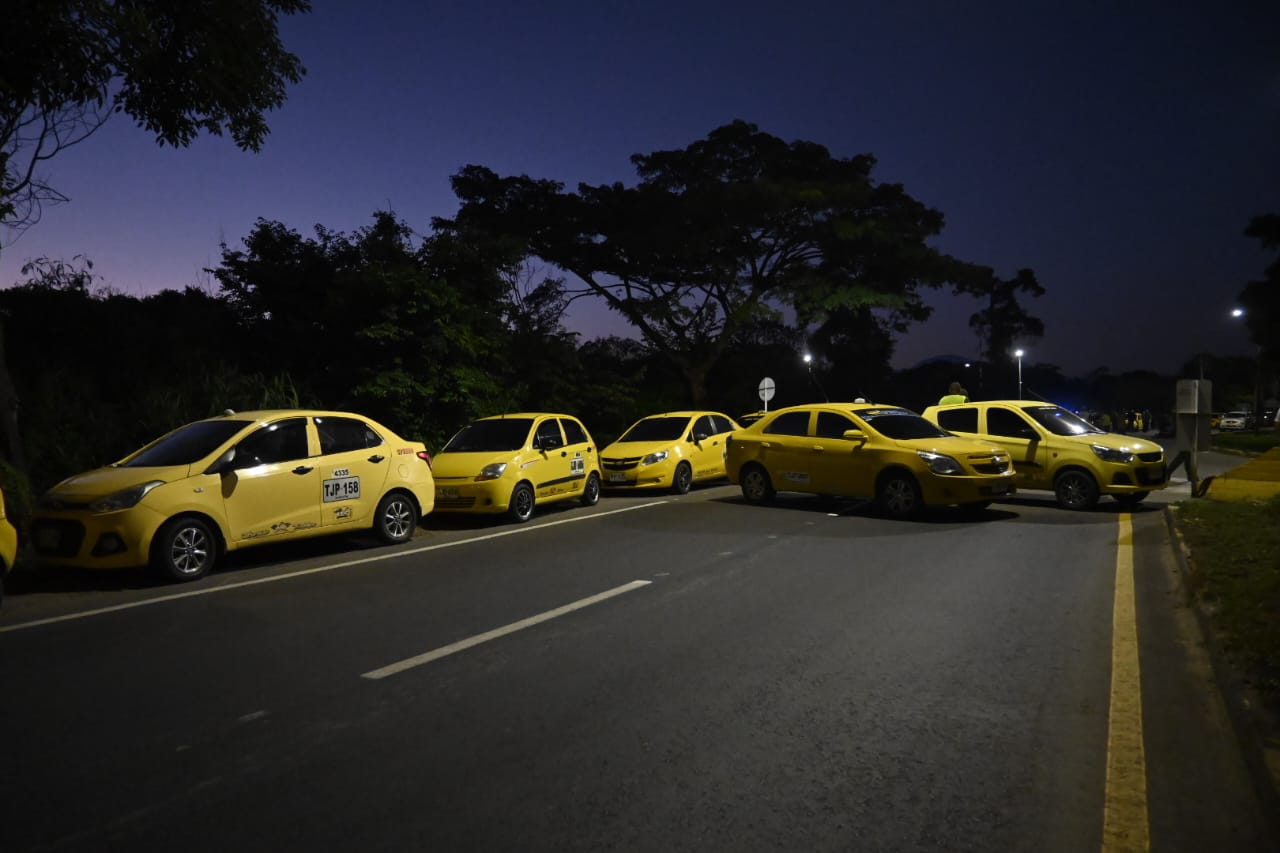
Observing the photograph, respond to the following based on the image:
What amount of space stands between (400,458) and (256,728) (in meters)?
6.45

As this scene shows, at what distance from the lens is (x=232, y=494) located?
27.9 feet

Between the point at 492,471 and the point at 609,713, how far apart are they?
803 centimetres

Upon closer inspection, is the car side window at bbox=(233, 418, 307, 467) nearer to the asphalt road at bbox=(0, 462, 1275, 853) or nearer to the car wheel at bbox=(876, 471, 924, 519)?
the asphalt road at bbox=(0, 462, 1275, 853)

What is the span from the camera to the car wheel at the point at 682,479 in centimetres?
1623

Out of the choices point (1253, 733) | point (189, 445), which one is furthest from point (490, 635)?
point (189, 445)

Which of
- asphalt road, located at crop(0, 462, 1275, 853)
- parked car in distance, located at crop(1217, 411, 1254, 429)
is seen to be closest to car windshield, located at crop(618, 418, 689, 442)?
asphalt road, located at crop(0, 462, 1275, 853)

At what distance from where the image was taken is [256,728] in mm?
4191

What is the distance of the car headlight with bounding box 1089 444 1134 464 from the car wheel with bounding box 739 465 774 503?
4.96 metres

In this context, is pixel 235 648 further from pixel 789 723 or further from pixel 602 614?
pixel 789 723

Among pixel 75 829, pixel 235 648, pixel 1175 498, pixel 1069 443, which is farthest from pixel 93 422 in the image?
pixel 1175 498

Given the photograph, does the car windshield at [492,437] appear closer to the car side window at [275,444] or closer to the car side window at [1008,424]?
the car side window at [275,444]

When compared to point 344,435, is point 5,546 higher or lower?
lower

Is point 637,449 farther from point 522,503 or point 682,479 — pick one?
point 522,503

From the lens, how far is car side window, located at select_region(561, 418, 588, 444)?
14.3 m
